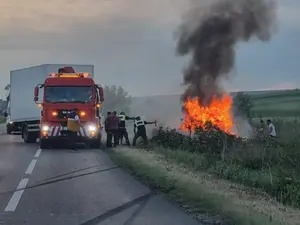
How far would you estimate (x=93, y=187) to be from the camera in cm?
1293

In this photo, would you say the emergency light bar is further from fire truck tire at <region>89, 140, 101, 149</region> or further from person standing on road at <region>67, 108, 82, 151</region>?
fire truck tire at <region>89, 140, 101, 149</region>

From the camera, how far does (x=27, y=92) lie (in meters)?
31.7

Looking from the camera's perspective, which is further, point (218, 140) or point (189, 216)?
point (218, 140)

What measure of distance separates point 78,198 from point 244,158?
819 centimetres

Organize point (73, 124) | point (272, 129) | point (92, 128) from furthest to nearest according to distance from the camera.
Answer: point (92, 128), point (73, 124), point (272, 129)

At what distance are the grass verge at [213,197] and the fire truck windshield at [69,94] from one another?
31.3ft

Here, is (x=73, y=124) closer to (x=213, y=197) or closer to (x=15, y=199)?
(x=15, y=199)

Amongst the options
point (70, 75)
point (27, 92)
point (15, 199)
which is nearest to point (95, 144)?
point (70, 75)

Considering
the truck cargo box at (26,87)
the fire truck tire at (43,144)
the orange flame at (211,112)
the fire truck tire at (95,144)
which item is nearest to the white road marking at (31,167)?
the fire truck tire at (43,144)

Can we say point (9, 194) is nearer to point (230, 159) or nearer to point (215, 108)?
point (230, 159)

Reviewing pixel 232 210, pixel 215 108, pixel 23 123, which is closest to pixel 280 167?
pixel 232 210

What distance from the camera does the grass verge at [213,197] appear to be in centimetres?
889

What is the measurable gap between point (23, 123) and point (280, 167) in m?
20.5

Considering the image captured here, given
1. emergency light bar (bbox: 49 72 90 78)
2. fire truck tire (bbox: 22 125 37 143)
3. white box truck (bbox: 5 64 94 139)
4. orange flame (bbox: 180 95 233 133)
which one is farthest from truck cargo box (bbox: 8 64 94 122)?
orange flame (bbox: 180 95 233 133)
